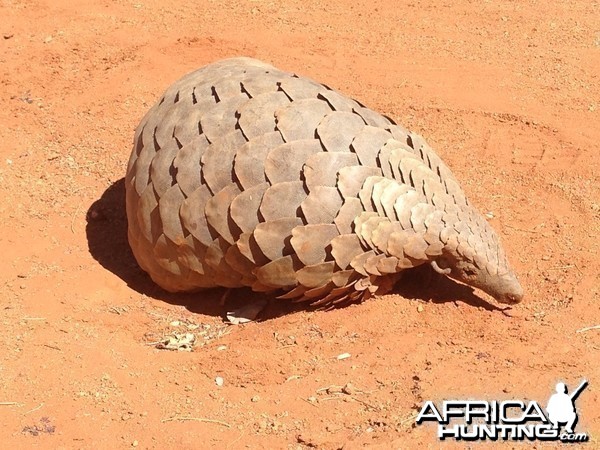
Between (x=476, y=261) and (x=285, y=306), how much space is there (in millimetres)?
1279

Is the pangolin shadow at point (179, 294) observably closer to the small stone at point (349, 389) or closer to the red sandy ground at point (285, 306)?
the red sandy ground at point (285, 306)

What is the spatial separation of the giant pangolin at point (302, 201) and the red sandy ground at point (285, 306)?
38 cm

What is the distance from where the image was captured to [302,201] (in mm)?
4902

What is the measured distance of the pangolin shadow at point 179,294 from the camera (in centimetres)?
538

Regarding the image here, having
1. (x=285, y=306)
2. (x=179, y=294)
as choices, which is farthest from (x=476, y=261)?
(x=179, y=294)

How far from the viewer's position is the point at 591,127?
285 inches

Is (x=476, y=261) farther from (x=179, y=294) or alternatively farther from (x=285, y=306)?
(x=179, y=294)

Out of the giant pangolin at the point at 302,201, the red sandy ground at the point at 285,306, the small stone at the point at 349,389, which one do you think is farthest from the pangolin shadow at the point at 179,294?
the small stone at the point at 349,389

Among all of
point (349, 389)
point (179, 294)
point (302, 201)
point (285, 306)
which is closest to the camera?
point (349, 389)

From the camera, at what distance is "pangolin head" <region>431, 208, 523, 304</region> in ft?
16.2

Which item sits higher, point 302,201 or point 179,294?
point 302,201

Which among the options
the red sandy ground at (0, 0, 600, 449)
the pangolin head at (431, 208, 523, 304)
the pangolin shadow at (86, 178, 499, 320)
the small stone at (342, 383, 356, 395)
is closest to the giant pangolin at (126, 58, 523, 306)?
the pangolin head at (431, 208, 523, 304)

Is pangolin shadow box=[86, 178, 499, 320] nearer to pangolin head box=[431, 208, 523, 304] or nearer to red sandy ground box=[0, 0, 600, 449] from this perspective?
red sandy ground box=[0, 0, 600, 449]

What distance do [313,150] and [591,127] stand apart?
3.34 metres
